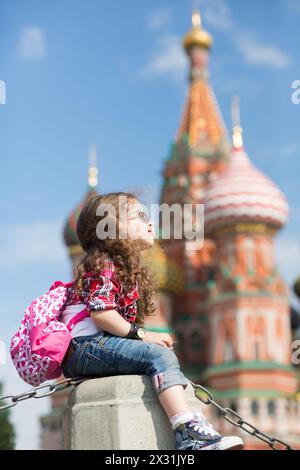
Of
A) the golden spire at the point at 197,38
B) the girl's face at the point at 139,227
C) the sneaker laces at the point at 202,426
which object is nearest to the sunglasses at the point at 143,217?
the girl's face at the point at 139,227

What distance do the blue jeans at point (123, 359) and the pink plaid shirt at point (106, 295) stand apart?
12cm

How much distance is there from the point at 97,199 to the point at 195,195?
23654 millimetres

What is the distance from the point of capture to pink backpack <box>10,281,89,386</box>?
9.34 ft

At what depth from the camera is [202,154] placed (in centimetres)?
2727

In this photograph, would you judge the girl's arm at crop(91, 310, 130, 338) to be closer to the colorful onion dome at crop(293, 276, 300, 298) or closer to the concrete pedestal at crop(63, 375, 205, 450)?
the concrete pedestal at crop(63, 375, 205, 450)

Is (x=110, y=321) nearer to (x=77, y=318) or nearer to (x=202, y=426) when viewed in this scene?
(x=77, y=318)

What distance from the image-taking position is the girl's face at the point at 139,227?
9.95 feet

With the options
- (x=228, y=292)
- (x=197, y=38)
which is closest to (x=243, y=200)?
(x=228, y=292)

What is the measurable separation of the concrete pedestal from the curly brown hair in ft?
1.16

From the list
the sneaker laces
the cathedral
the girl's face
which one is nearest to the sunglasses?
the girl's face

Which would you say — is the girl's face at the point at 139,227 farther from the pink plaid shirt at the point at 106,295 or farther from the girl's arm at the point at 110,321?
the girl's arm at the point at 110,321

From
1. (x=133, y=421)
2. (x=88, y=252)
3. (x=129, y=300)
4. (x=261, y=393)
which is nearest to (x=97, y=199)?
(x=88, y=252)

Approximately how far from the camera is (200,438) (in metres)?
2.61
